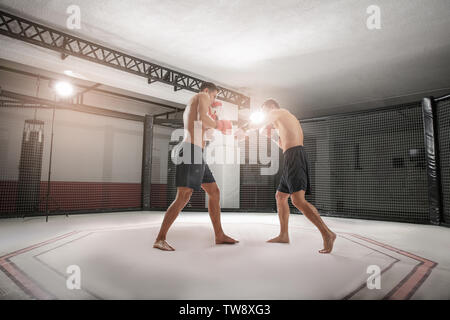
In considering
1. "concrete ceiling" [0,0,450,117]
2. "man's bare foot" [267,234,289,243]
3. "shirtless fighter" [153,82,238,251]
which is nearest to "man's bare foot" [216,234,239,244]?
"shirtless fighter" [153,82,238,251]

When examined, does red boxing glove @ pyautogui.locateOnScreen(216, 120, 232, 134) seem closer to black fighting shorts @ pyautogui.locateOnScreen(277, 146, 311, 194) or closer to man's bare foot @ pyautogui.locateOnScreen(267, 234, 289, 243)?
black fighting shorts @ pyautogui.locateOnScreen(277, 146, 311, 194)

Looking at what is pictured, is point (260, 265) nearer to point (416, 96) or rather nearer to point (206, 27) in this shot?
point (206, 27)

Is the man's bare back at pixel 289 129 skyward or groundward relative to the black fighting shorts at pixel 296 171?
skyward

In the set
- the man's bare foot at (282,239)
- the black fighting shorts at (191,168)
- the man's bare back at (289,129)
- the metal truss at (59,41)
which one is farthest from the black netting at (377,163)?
the black fighting shorts at (191,168)

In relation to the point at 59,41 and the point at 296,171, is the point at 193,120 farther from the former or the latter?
the point at 59,41

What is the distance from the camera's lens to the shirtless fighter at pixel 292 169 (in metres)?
2.48

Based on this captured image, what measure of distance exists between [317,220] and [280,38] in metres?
3.81

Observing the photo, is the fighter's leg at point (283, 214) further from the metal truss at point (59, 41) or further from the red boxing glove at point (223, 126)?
the metal truss at point (59, 41)

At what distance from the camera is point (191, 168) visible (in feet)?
7.95

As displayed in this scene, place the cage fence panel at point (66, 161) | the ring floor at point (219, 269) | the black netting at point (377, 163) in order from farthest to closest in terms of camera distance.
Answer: the black netting at point (377, 163), the cage fence panel at point (66, 161), the ring floor at point (219, 269)

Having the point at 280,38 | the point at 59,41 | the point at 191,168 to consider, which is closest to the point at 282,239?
the point at 191,168
